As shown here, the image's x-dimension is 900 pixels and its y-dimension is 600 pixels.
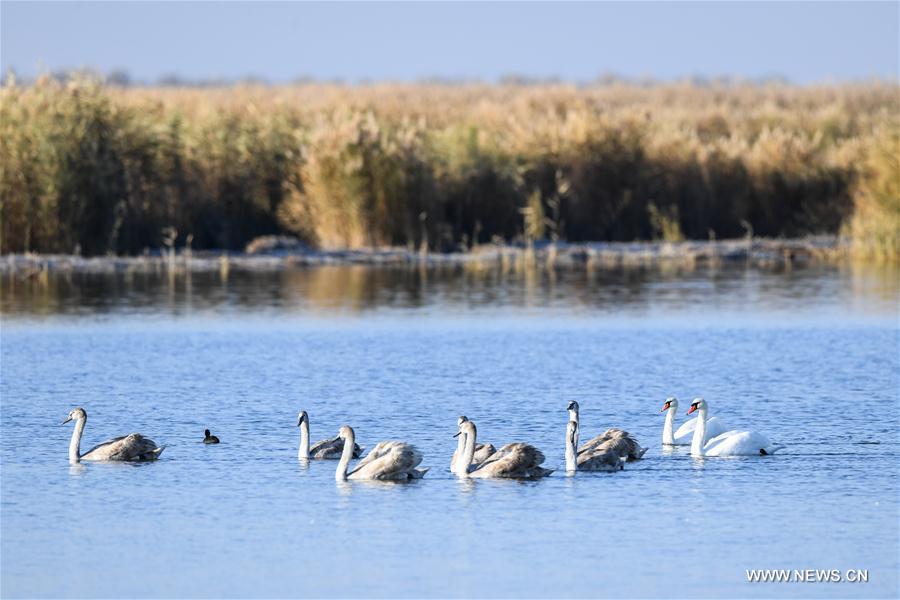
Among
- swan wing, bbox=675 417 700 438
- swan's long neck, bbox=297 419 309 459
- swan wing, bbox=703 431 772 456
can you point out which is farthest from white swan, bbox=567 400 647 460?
swan's long neck, bbox=297 419 309 459

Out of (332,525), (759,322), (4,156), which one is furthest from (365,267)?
(332,525)

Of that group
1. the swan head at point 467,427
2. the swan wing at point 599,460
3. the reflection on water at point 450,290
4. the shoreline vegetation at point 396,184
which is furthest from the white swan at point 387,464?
the shoreline vegetation at point 396,184

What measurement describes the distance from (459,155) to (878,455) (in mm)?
21359

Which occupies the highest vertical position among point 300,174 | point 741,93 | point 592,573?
point 741,93

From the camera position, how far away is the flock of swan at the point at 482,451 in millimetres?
12539

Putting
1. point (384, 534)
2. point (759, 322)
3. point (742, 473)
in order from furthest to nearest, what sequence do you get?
point (759, 322)
point (742, 473)
point (384, 534)

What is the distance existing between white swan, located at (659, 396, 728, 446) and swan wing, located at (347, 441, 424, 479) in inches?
95.8

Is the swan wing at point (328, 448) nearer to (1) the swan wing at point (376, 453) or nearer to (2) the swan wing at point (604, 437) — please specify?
(1) the swan wing at point (376, 453)

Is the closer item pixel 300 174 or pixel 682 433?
pixel 682 433

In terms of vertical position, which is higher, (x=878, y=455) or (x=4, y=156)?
(x=4, y=156)

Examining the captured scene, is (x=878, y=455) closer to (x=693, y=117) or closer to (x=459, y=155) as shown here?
(x=459, y=155)

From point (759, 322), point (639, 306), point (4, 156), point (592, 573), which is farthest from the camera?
point (4, 156)

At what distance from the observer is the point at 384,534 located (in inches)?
432

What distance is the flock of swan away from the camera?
12.5 meters
